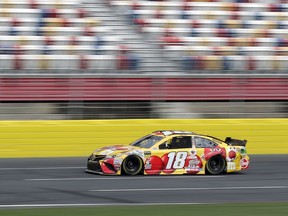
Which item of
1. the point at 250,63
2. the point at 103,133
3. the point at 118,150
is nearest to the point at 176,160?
the point at 118,150

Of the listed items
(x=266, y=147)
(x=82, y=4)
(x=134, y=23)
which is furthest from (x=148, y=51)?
(x=266, y=147)

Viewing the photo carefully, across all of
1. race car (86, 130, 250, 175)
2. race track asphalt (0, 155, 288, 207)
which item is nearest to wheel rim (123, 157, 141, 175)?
race car (86, 130, 250, 175)

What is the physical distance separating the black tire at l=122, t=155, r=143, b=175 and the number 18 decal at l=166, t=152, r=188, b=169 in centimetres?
67

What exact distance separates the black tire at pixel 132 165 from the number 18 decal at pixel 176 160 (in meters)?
0.67

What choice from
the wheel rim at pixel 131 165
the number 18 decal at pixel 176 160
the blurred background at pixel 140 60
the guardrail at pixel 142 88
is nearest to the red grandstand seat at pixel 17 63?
the blurred background at pixel 140 60

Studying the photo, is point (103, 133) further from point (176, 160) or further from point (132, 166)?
point (132, 166)

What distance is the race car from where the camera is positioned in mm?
14867

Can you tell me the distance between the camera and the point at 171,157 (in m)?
15.3

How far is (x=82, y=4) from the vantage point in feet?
83.9

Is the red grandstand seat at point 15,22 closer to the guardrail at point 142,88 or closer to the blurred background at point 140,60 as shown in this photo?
the blurred background at point 140,60

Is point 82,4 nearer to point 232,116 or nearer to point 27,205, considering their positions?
point 232,116

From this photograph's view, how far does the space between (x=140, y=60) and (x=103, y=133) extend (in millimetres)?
4277

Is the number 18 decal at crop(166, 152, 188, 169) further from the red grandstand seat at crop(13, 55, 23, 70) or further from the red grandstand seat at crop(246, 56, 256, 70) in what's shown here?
the red grandstand seat at crop(246, 56, 256, 70)

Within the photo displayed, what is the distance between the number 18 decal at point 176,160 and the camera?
15281mm
